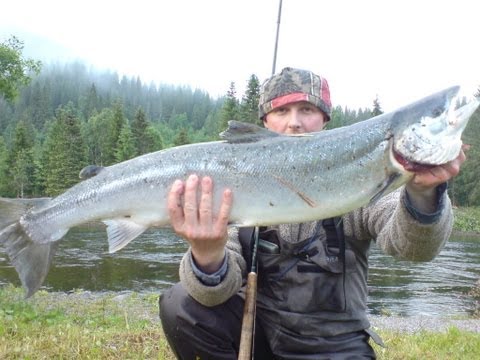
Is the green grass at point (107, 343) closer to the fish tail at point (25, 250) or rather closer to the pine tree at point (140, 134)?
the fish tail at point (25, 250)

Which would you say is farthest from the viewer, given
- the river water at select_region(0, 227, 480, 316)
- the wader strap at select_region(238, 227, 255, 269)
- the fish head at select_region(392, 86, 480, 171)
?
the river water at select_region(0, 227, 480, 316)

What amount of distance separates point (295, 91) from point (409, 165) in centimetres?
156

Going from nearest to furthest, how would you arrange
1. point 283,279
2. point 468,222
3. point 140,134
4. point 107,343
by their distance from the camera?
point 283,279, point 107,343, point 468,222, point 140,134

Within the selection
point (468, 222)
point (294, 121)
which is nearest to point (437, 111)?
point (294, 121)

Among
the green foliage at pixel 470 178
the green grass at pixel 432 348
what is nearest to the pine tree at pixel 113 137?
the green foliage at pixel 470 178

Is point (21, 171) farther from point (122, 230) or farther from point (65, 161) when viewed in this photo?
point (122, 230)

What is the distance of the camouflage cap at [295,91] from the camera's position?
416 cm

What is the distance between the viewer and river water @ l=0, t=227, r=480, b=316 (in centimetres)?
1352

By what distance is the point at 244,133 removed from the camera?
3.24 m

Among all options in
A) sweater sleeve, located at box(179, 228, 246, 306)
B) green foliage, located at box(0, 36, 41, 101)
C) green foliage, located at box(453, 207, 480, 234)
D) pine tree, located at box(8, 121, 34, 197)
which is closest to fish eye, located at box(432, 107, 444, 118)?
sweater sleeve, located at box(179, 228, 246, 306)

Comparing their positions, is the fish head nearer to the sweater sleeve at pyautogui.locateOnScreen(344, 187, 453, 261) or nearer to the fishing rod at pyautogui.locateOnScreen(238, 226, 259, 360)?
the sweater sleeve at pyautogui.locateOnScreen(344, 187, 453, 261)

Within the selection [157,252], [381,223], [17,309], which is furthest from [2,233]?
[157,252]

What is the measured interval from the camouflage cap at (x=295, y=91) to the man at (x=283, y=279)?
28cm

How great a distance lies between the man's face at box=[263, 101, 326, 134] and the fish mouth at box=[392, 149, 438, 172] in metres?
1.27
